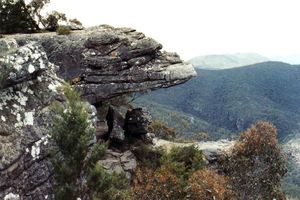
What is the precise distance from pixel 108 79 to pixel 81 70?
315 centimetres

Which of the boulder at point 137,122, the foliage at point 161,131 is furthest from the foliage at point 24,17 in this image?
the foliage at point 161,131

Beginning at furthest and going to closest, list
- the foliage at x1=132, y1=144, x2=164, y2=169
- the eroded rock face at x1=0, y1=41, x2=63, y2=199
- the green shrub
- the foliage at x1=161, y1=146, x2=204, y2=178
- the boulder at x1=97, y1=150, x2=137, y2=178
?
1. the foliage at x1=132, y1=144, x2=164, y2=169
2. the foliage at x1=161, y1=146, x2=204, y2=178
3. the boulder at x1=97, y1=150, x2=137, y2=178
4. the green shrub
5. the eroded rock face at x1=0, y1=41, x2=63, y2=199

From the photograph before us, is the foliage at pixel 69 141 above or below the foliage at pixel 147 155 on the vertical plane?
above

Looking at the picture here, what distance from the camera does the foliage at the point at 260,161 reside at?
58.8m

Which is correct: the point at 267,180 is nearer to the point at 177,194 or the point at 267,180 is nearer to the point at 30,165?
the point at 177,194

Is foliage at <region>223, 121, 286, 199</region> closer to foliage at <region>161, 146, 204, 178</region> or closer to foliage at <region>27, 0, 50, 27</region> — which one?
foliage at <region>161, 146, 204, 178</region>

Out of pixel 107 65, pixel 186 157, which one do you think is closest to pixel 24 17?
pixel 107 65

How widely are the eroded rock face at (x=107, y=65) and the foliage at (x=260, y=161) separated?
1390cm

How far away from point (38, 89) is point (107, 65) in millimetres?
18345

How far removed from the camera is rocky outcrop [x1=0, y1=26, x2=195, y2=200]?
31.2 metres

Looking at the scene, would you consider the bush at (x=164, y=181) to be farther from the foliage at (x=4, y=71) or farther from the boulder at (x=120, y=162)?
the foliage at (x=4, y=71)

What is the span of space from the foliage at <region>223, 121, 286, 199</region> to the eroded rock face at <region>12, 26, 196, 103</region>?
13.9 metres

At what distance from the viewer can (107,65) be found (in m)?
52.2

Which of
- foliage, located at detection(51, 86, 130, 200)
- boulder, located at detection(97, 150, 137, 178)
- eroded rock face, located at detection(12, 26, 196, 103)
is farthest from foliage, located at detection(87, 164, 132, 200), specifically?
eroded rock face, located at detection(12, 26, 196, 103)
